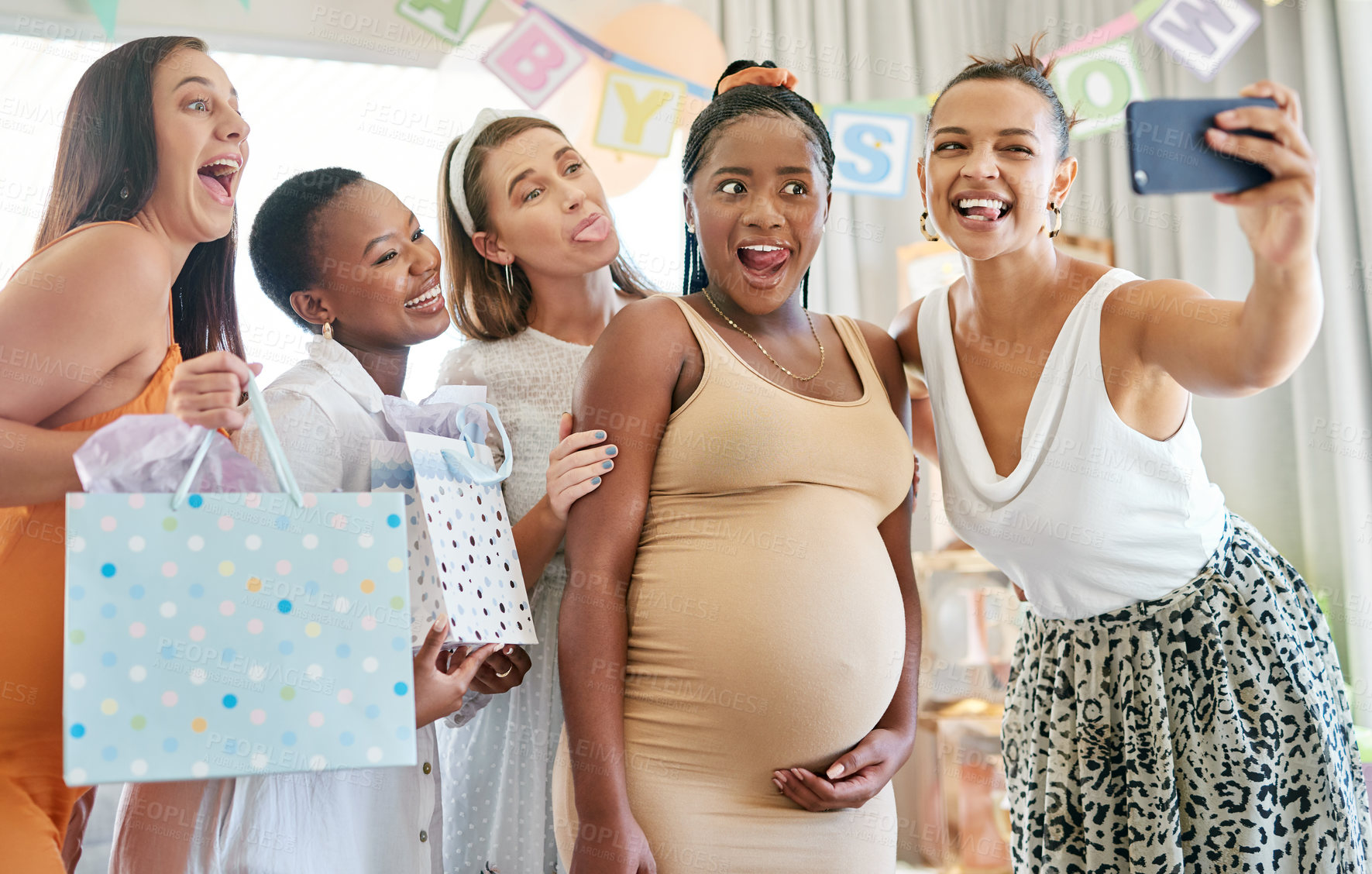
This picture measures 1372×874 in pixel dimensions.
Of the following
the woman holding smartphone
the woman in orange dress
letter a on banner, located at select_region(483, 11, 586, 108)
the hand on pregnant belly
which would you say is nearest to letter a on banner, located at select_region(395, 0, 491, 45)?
letter a on banner, located at select_region(483, 11, 586, 108)

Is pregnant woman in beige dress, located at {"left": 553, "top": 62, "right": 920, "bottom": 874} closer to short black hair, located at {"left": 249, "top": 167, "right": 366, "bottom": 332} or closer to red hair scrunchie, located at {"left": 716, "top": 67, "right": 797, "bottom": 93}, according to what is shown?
red hair scrunchie, located at {"left": 716, "top": 67, "right": 797, "bottom": 93}

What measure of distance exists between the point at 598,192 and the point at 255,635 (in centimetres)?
82

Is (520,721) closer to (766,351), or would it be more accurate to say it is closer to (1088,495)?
(766,351)

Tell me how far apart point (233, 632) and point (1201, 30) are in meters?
2.34

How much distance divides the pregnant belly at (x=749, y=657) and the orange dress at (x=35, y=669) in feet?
2.03

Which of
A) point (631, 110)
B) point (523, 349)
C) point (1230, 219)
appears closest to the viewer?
point (523, 349)

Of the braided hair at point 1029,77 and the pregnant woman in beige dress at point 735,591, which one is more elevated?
the braided hair at point 1029,77

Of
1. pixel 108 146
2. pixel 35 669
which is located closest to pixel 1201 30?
pixel 108 146

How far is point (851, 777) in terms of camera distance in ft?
3.68

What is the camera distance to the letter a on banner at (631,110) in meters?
2.34

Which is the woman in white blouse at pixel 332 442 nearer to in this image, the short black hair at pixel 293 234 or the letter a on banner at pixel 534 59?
the short black hair at pixel 293 234

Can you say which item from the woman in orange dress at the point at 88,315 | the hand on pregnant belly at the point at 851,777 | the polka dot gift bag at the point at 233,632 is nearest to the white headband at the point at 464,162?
the woman in orange dress at the point at 88,315

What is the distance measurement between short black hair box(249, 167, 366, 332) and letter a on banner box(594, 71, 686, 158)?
1127mm

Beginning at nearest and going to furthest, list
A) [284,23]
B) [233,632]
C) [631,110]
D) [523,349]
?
[233,632] < [523,349] < [631,110] < [284,23]
